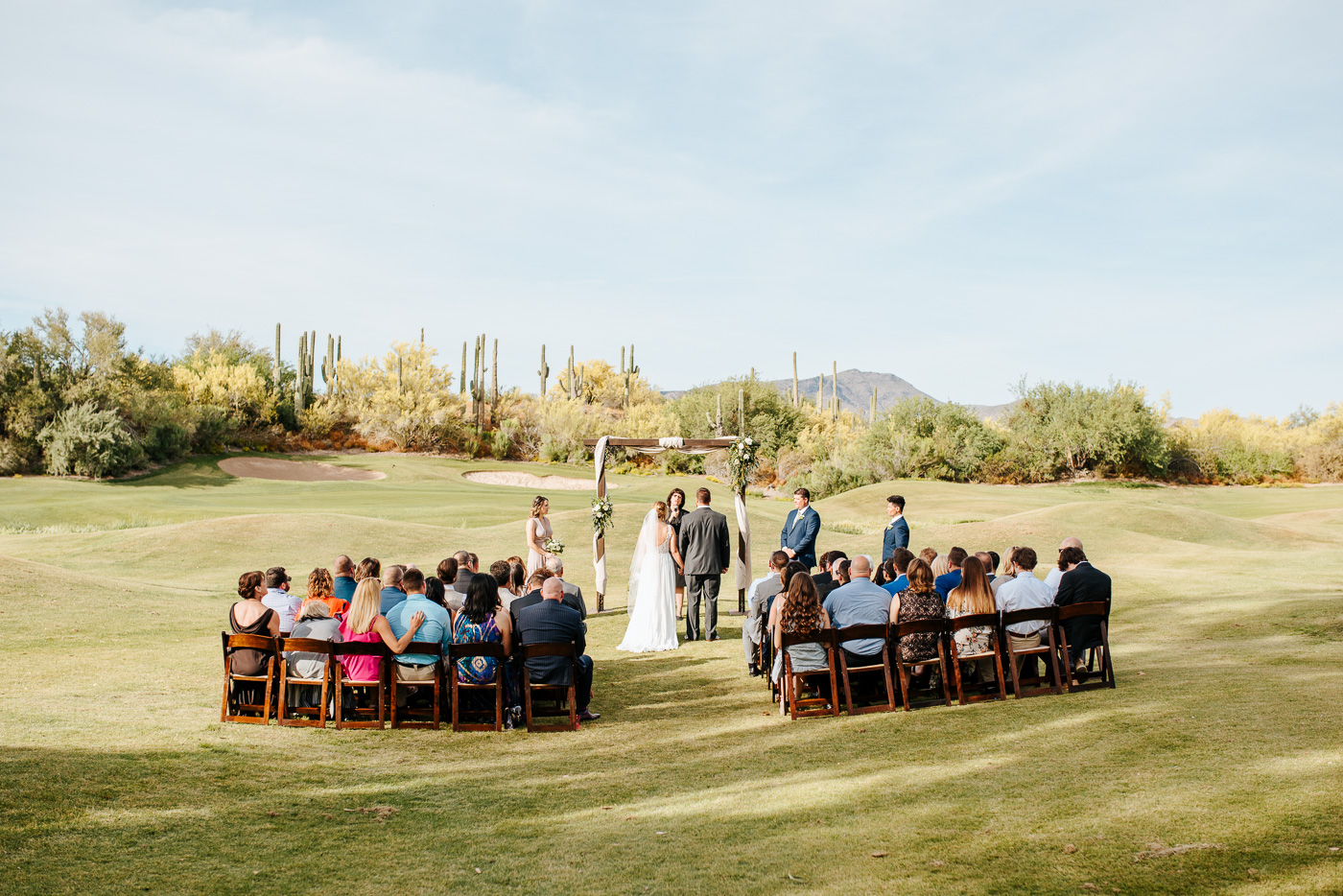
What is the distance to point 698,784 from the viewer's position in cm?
593

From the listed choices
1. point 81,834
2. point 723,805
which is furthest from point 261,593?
point 723,805

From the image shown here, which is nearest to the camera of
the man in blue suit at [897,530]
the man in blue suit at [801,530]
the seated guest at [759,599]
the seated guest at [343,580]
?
the seated guest at [343,580]

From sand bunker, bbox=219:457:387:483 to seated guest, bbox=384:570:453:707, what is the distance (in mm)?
36488

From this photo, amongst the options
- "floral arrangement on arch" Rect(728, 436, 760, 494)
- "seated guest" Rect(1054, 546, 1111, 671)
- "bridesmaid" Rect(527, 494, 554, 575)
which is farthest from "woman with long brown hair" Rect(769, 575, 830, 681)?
"floral arrangement on arch" Rect(728, 436, 760, 494)

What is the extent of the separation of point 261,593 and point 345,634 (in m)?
1.01

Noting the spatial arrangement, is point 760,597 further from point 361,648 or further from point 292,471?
point 292,471

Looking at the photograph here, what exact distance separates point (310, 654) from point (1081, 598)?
22.6 ft

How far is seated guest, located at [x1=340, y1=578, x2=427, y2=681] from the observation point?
7387 mm

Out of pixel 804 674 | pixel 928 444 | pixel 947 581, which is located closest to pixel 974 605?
pixel 947 581

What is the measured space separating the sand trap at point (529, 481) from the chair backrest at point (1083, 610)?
36.4 meters

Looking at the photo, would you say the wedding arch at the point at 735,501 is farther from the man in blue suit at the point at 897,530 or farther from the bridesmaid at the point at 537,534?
the man in blue suit at the point at 897,530

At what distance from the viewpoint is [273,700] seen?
26.1ft

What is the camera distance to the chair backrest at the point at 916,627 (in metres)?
7.54

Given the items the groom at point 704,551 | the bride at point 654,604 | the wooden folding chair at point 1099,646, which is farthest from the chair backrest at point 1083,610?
the bride at point 654,604
